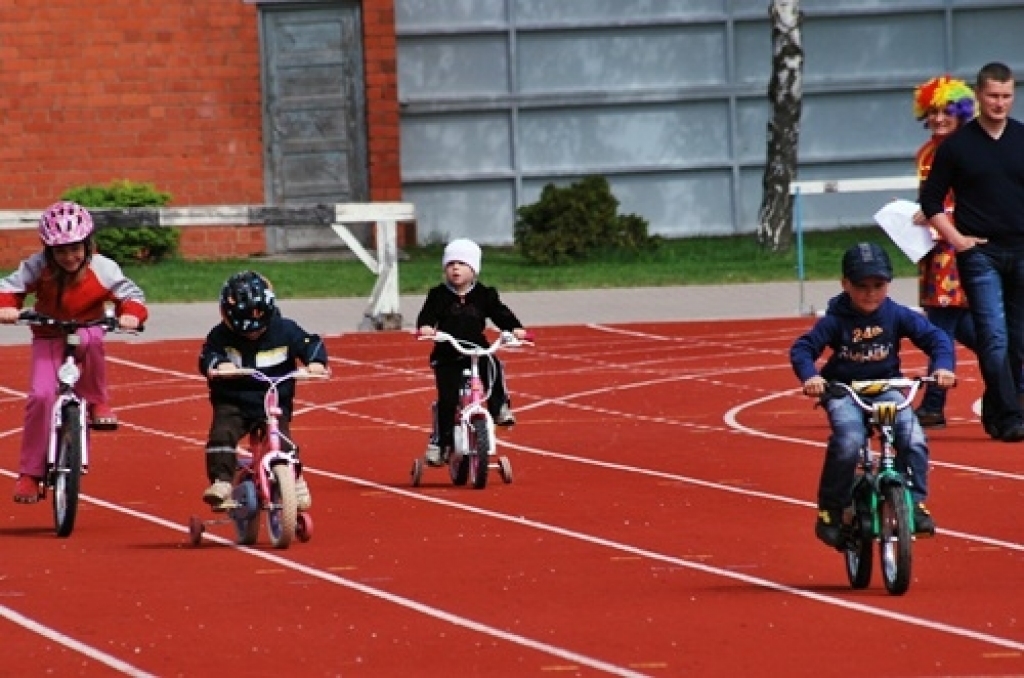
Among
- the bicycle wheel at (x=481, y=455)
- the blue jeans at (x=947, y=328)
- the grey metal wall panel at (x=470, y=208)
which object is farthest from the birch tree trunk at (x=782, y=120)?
the bicycle wheel at (x=481, y=455)

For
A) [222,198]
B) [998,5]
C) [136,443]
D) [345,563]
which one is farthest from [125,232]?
[345,563]

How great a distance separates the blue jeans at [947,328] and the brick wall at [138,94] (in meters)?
16.4

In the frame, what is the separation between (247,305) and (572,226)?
704 inches

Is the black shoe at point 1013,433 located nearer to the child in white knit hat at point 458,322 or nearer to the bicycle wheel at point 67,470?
the child in white knit hat at point 458,322

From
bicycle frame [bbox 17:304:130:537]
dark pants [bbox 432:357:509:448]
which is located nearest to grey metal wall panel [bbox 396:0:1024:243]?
dark pants [bbox 432:357:509:448]

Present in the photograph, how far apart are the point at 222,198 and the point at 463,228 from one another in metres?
3.30

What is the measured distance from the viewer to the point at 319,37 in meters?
33.0

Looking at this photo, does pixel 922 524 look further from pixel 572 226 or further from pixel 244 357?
pixel 572 226

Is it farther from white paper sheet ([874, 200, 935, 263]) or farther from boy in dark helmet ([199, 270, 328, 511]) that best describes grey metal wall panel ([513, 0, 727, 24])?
Answer: boy in dark helmet ([199, 270, 328, 511])

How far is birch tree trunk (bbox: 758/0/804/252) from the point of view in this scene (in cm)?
3142

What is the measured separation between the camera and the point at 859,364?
38.0 feet

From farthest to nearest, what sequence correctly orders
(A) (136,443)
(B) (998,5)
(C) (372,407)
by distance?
(B) (998,5)
(C) (372,407)
(A) (136,443)

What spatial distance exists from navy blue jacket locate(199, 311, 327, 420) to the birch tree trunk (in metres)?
18.7

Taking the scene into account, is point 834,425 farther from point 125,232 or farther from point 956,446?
point 125,232
